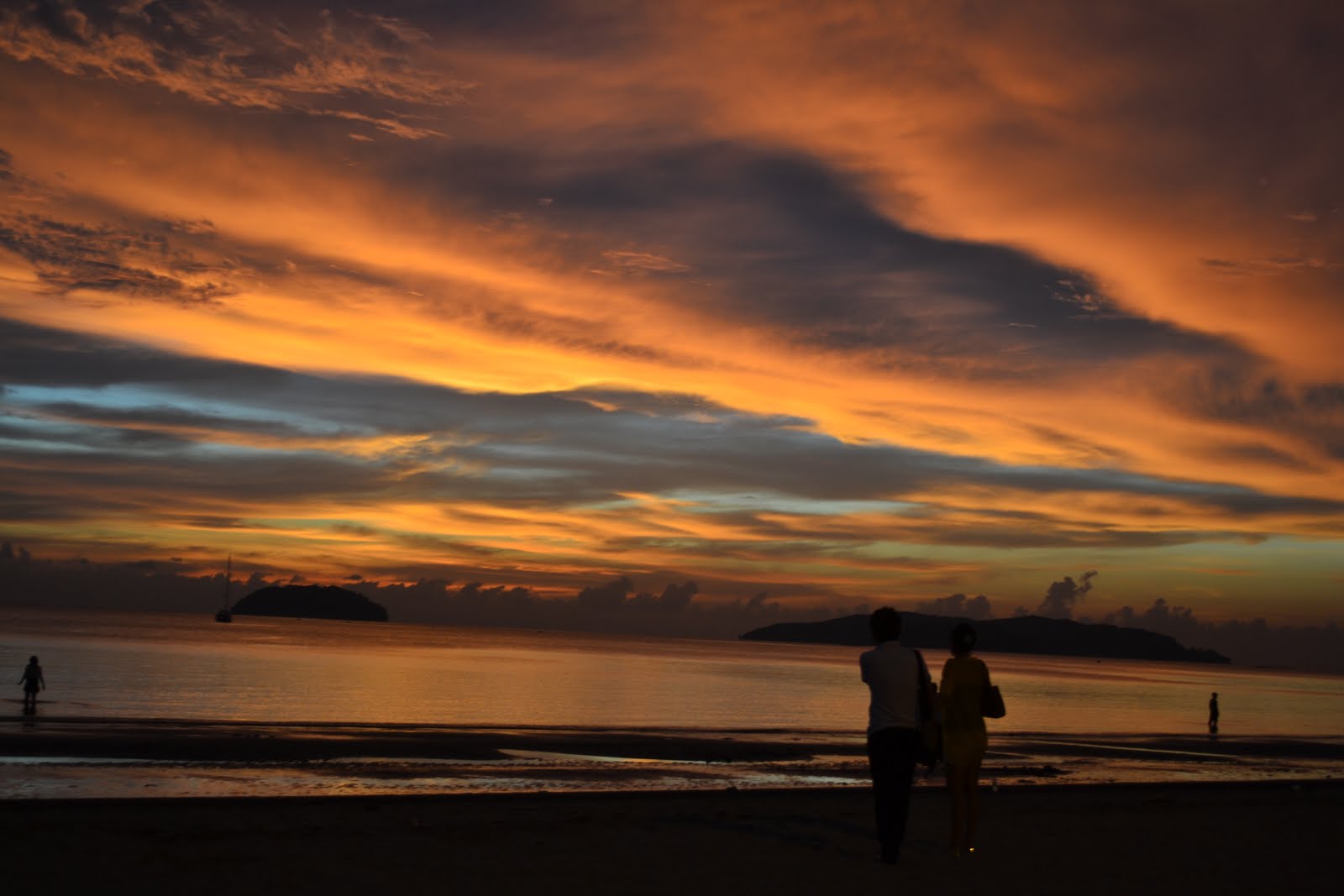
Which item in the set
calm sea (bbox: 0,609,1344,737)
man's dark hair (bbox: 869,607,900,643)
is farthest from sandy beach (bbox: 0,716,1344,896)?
calm sea (bbox: 0,609,1344,737)

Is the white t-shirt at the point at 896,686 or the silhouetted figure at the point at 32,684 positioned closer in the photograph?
the white t-shirt at the point at 896,686

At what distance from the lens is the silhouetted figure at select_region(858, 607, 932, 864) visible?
987cm

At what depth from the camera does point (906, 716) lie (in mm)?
9875

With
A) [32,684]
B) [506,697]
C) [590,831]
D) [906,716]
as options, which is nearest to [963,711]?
[906,716]

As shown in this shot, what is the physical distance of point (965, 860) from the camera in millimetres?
10906

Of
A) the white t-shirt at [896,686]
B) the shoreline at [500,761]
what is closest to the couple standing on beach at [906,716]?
the white t-shirt at [896,686]

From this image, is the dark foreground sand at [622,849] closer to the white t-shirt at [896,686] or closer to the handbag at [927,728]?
the handbag at [927,728]

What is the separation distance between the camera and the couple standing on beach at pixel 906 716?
9883 mm

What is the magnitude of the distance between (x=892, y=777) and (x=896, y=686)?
0.83m

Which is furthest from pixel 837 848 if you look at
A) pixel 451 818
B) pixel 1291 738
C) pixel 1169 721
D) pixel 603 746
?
pixel 1169 721

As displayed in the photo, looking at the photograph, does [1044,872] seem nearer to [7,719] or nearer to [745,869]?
[745,869]

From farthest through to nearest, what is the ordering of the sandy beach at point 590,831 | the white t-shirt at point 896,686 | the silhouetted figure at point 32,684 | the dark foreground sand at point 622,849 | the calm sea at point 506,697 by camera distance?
the calm sea at point 506,697
the silhouetted figure at point 32,684
the white t-shirt at point 896,686
the sandy beach at point 590,831
the dark foreground sand at point 622,849

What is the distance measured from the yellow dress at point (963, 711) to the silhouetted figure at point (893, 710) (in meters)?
0.78

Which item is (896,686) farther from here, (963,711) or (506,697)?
(506,697)
